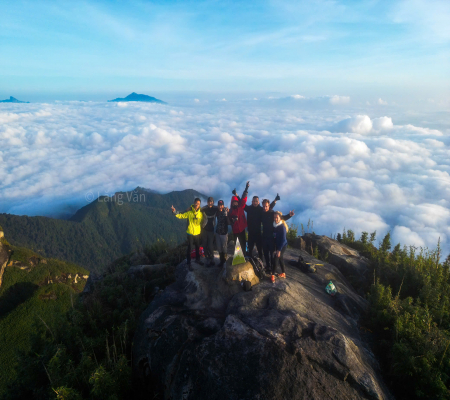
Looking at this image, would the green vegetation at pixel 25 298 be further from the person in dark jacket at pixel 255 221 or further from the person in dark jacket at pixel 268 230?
the person in dark jacket at pixel 268 230

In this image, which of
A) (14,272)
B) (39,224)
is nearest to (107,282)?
(14,272)

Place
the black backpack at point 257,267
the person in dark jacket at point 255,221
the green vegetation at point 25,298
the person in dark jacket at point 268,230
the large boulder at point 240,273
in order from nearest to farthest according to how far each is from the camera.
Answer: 1. the large boulder at point 240,273
2. the black backpack at point 257,267
3. the person in dark jacket at point 268,230
4. the person in dark jacket at point 255,221
5. the green vegetation at point 25,298

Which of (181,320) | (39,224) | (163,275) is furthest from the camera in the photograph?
(39,224)

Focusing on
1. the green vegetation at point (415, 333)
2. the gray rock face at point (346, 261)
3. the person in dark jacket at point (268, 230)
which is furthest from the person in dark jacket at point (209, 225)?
the gray rock face at point (346, 261)

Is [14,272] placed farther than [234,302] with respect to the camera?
Yes

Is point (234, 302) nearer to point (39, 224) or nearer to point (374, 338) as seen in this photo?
point (374, 338)

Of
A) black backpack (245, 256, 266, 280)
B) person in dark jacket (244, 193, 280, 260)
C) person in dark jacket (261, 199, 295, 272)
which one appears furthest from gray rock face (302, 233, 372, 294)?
black backpack (245, 256, 266, 280)

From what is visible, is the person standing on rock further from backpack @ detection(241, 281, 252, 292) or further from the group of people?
backpack @ detection(241, 281, 252, 292)

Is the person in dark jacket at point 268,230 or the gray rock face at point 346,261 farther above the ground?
the person in dark jacket at point 268,230

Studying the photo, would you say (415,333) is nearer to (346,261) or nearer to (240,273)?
(240,273)

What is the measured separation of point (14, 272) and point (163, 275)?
5344cm

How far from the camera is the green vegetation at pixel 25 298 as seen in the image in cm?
2962

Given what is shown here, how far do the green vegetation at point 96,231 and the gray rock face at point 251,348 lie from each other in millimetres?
98747

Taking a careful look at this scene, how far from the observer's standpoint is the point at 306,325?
696 cm
